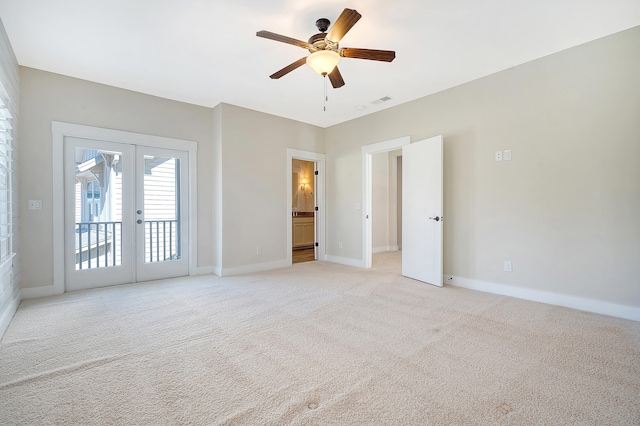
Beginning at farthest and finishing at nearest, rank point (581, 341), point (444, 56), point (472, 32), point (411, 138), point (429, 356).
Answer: point (411, 138) < point (444, 56) < point (472, 32) < point (581, 341) < point (429, 356)

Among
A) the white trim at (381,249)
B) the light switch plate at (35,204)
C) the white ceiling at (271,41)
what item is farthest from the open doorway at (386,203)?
the light switch plate at (35,204)

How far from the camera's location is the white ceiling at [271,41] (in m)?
2.45

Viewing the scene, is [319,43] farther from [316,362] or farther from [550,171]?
[550,171]

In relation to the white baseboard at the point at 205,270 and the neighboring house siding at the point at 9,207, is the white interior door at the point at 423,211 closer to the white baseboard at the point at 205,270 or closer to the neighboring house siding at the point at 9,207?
the white baseboard at the point at 205,270

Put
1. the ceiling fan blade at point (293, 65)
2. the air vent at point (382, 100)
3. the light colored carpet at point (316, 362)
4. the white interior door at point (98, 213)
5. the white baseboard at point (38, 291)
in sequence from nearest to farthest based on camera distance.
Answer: the light colored carpet at point (316, 362) → the ceiling fan blade at point (293, 65) → the white baseboard at point (38, 291) → the white interior door at point (98, 213) → the air vent at point (382, 100)

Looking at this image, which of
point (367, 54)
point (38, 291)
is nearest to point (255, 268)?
point (38, 291)

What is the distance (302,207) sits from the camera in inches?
332

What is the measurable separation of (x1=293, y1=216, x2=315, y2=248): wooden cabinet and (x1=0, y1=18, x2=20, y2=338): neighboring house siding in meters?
5.13

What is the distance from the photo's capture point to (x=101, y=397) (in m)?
1.68

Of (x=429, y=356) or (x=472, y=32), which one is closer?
(x=429, y=356)

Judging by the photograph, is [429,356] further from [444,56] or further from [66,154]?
[66,154]

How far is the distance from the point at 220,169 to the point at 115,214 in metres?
1.57

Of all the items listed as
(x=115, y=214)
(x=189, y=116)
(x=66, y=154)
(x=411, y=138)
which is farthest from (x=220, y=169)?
(x=411, y=138)

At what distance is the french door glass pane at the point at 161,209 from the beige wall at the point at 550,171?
12.8ft
